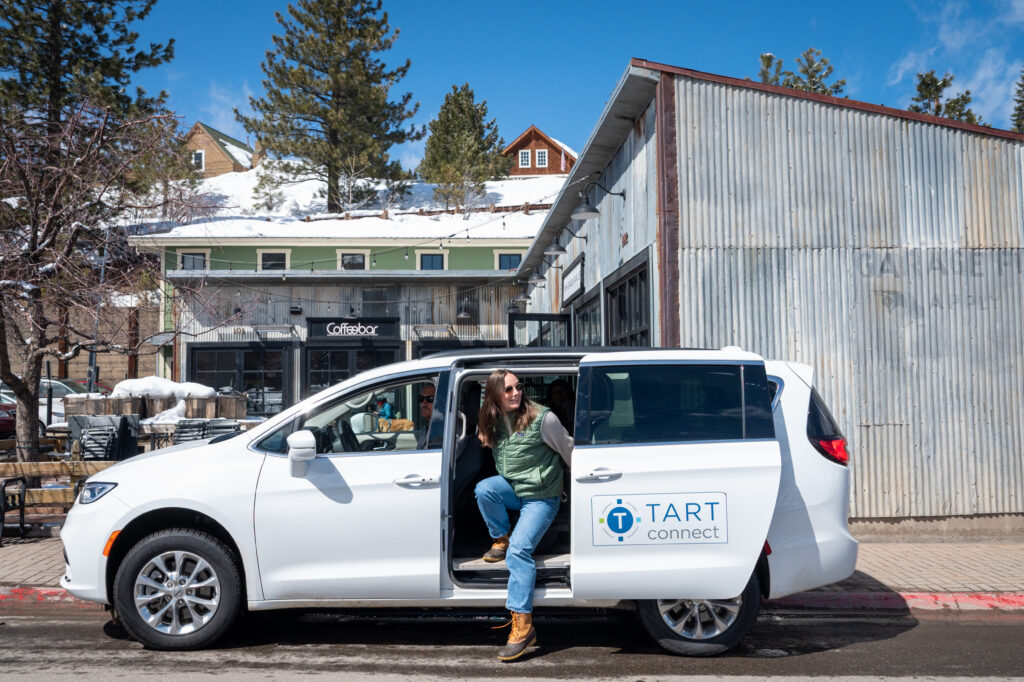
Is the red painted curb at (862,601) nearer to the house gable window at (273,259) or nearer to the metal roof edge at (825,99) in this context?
the metal roof edge at (825,99)

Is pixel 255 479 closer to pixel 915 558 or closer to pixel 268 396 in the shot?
pixel 915 558

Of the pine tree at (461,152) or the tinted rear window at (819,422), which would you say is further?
the pine tree at (461,152)

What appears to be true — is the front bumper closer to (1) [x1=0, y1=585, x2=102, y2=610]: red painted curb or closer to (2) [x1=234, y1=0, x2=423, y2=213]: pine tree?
(1) [x1=0, y1=585, x2=102, y2=610]: red painted curb

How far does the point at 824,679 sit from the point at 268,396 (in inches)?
1067

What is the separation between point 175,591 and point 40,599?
2.26 meters

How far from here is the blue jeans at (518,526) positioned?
16.9ft

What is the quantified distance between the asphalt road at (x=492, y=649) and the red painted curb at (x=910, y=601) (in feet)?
0.37

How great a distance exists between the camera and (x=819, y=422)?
5520 millimetres

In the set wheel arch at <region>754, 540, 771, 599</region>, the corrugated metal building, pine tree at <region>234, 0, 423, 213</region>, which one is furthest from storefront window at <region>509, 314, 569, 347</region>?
pine tree at <region>234, 0, 423, 213</region>

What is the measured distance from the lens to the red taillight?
543cm

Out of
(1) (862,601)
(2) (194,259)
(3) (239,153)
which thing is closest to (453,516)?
(1) (862,601)

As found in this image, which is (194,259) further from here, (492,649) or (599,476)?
(599,476)

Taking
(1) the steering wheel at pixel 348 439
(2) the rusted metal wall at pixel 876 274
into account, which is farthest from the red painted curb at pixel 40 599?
(2) the rusted metal wall at pixel 876 274

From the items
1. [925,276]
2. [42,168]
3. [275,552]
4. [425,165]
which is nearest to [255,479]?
[275,552]
